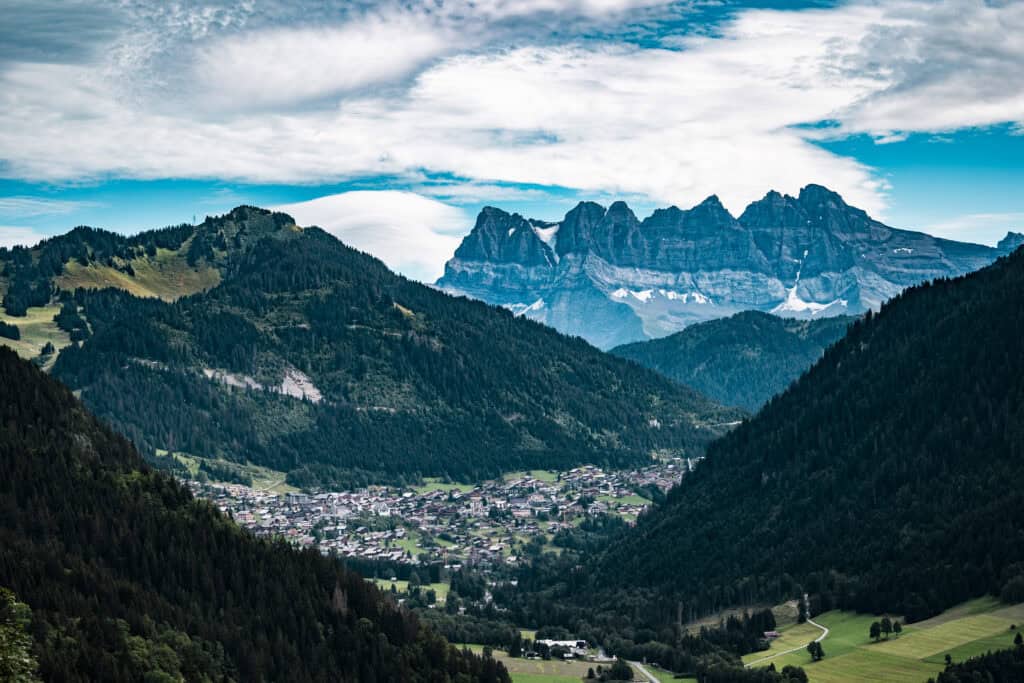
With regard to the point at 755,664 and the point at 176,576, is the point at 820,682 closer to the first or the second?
the point at 755,664

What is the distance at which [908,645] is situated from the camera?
165 m

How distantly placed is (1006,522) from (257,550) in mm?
105661

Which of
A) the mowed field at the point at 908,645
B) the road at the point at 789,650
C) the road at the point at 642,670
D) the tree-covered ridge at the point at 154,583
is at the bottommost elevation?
the road at the point at 642,670

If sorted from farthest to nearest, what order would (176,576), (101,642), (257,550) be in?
1. (257,550)
2. (176,576)
3. (101,642)

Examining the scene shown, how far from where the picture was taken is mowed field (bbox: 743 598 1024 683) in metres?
155

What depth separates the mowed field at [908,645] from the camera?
507ft

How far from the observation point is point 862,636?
175 meters

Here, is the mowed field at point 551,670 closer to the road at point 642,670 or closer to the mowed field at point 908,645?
the road at point 642,670

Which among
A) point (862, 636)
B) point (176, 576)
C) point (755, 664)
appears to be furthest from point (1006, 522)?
point (176, 576)

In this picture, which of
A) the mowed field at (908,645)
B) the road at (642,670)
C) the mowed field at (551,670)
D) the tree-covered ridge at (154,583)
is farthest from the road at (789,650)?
the tree-covered ridge at (154,583)

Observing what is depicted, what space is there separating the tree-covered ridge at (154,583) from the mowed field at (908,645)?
135 ft

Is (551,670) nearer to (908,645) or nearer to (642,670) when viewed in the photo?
(642,670)

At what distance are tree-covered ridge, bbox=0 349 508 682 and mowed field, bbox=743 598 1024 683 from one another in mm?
41248

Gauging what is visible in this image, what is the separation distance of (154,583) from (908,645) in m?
92.8
